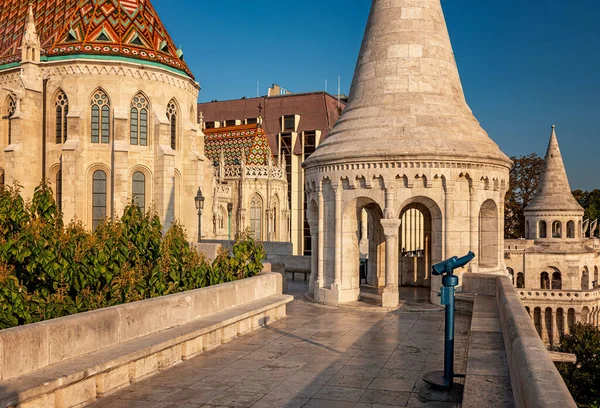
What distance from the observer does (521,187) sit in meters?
58.1

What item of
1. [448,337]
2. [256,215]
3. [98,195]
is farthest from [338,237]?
[256,215]

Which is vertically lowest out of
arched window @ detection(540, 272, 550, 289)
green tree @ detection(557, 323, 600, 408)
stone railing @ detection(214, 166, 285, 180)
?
green tree @ detection(557, 323, 600, 408)

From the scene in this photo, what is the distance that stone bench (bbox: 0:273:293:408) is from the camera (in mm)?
5508

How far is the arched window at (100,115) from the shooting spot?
2969 centimetres

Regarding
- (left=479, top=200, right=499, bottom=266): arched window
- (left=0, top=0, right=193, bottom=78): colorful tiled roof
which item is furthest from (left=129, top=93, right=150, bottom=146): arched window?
(left=479, top=200, right=499, bottom=266): arched window

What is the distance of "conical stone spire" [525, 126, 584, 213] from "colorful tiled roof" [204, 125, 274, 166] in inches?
841

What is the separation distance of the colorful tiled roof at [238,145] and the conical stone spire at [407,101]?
30033mm

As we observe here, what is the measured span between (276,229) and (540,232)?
20892mm

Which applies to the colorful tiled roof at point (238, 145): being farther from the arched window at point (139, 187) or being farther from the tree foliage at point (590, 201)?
the tree foliage at point (590, 201)

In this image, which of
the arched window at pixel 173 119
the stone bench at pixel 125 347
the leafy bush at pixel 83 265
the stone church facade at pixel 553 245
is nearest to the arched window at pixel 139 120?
the arched window at pixel 173 119

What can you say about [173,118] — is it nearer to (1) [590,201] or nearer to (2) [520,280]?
(2) [520,280]

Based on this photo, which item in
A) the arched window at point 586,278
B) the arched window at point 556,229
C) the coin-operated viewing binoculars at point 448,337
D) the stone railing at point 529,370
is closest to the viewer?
the stone railing at point 529,370

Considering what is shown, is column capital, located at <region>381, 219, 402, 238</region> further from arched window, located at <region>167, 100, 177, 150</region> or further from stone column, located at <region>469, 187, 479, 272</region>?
arched window, located at <region>167, 100, 177, 150</region>

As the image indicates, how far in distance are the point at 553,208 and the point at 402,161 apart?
116ft
